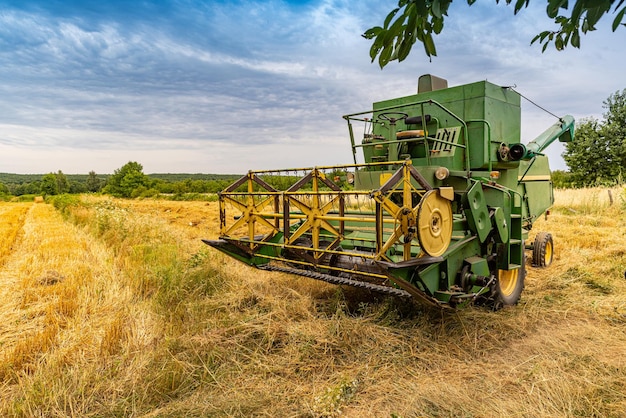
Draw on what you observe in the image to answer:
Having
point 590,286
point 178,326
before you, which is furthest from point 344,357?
point 590,286

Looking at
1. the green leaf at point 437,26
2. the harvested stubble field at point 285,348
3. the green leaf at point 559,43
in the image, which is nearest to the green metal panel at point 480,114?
the harvested stubble field at point 285,348

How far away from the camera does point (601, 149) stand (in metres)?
28.7

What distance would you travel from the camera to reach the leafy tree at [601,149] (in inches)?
1094

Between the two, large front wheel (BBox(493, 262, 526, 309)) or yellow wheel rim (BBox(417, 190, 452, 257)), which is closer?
yellow wheel rim (BBox(417, 190, 452, 257))

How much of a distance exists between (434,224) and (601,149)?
31.6 m

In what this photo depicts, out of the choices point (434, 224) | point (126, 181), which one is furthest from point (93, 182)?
point (434, 224)

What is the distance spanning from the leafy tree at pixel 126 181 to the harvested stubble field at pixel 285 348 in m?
34.0

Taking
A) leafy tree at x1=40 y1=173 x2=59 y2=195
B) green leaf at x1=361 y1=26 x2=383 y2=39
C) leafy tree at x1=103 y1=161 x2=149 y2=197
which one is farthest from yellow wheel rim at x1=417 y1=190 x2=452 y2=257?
leafy tree at x1=40 y1=173 x2=59 y2=195

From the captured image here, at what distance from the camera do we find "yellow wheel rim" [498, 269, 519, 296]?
216 inches

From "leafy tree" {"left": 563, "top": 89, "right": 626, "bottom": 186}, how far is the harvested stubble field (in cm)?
2648

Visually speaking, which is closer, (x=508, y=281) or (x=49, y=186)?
(x=508, y=281)

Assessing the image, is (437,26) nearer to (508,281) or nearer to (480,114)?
(480,114)

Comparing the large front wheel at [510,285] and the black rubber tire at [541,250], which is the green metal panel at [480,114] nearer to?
the large front wheel at [510,285]

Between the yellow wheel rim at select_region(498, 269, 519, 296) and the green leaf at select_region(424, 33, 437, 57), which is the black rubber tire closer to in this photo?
the yellow wheel rim at select_region(498, 269, 519, 296)
